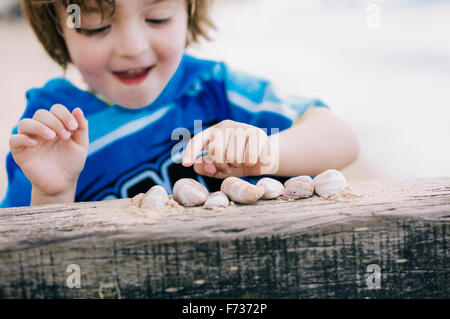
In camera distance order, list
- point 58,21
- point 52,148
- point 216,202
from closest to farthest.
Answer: point 216,202 < point 52,148 < point 58,21

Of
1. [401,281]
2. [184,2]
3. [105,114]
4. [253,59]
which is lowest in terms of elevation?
[401,281]

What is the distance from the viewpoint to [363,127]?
477 centimetres

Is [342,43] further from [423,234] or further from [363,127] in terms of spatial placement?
[423,234]

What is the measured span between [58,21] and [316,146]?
3.87 ft

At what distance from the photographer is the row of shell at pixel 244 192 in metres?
0.95

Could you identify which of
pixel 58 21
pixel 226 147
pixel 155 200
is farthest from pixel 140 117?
pixel 155 200

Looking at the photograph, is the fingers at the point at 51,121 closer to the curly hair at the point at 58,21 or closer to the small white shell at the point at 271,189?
the curly hair at the point at 58,21

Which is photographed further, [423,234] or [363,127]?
[363,127]

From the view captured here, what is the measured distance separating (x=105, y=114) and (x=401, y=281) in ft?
4.79

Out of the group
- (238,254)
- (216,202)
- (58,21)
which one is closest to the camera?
(238,254)

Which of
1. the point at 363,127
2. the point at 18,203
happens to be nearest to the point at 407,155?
the point at 363,127

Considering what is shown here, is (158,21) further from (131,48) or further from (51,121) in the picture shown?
(51,121)

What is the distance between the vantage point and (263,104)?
1.88m

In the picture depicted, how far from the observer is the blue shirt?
189 centimetres
